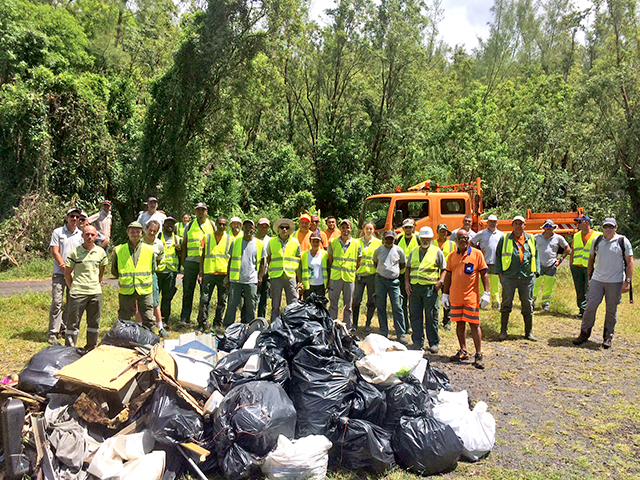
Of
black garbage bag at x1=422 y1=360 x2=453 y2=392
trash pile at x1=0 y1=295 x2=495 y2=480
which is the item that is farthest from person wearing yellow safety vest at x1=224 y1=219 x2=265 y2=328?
black garbage bag at x1=422 y1=360 x2=453 y2=392

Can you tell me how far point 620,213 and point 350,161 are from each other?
37.2ft

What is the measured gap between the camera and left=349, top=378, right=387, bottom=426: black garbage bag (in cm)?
382

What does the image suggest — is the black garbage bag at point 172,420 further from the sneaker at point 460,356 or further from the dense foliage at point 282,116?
the dense foliage at point 282,116

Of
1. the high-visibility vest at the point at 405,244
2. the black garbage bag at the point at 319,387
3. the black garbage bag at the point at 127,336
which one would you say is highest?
the high-visibility vest at the point at 405,244

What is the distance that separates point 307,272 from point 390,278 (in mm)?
1236

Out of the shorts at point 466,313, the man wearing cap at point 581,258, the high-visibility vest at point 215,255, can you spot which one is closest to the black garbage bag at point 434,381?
the shorts at point 466,313

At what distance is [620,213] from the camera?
20047 millimetres

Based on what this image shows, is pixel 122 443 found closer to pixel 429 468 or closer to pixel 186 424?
pixel 186 424

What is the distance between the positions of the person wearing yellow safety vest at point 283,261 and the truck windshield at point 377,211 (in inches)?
179

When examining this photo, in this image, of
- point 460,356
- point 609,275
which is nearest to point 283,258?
point 460,356

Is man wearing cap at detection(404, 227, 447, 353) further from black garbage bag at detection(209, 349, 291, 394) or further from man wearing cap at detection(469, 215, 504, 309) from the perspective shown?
black garbage bag at detection(209, 349, 291, 394)

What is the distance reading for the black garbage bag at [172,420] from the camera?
349cm

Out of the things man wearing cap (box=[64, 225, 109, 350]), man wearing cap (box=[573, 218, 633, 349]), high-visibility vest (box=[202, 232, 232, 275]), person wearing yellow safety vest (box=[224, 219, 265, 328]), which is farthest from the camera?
high-visibility vest (box=[202, 232, 232, 275])

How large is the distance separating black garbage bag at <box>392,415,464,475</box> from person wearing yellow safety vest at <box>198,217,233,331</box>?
160 inches
